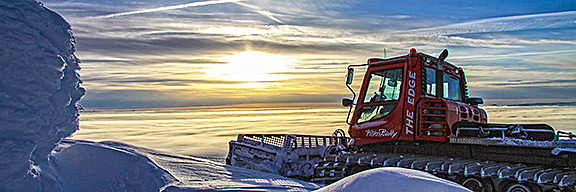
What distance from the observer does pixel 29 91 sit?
5.39m

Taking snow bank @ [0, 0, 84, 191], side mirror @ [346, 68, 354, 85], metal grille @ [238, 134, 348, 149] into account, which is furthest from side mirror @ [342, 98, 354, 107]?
snow bank @ [0, 0, 84, 191]

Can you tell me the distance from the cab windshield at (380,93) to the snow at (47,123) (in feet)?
7.23

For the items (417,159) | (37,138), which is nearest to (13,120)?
(37,138)

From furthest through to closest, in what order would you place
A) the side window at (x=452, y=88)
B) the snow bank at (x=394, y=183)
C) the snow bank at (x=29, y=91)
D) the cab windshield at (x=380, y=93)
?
the side window at (x=452, y=88) < the cab windshield at (x=380, y=93) < the snow bank at (x=29, y=91) < the snow bank at (x=394, y=183)

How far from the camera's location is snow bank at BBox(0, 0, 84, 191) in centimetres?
→ 521

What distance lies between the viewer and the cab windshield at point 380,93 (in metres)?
8.19

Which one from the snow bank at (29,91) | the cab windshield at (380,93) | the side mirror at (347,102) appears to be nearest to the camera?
the snow bank at (29,91)

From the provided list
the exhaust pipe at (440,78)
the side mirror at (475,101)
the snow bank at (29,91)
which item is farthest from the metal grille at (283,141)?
the snow bank at (29,91)

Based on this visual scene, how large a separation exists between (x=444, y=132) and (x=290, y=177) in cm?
368

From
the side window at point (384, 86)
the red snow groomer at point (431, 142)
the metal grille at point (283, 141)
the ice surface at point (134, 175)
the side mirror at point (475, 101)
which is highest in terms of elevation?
the side window at point (384, 86)

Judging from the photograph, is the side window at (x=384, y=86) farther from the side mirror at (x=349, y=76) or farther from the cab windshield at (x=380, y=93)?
the side mirror at (x=349, y=76)

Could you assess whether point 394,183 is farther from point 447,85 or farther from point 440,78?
point 447,85

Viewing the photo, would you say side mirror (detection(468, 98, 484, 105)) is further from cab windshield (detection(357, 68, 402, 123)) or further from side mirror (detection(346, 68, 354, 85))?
side mirror (detection(346, 68, 354, 85))

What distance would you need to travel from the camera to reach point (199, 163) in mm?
9117
